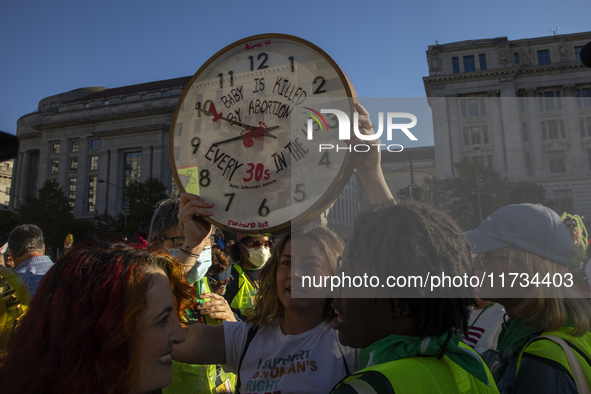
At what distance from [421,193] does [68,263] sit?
1196 mm

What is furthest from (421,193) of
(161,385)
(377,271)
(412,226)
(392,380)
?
(161,385)

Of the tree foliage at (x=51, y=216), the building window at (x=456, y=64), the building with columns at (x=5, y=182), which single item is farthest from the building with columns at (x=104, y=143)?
the building window at (x=456, y=64)

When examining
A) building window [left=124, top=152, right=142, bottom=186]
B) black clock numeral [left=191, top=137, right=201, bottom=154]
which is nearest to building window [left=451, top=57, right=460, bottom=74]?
black clock numeral [left=191, top=137, right=201, bottom=154]

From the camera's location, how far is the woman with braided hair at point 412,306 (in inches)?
43.5

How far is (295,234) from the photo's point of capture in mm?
1920

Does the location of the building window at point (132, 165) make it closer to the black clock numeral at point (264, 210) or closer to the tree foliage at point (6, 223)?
the tree foliage at point (6, 223)

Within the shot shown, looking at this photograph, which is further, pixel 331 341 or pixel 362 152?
pixel 331 341

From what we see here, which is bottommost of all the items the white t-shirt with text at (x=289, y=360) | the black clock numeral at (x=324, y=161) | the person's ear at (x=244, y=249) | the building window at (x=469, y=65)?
the white t-shirt with text at (x=289, y=360)

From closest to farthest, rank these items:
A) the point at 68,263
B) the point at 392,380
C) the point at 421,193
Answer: the point at 392,380 → the point at 68,263 → the point at 421,193

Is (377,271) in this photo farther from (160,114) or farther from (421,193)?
(160,114)

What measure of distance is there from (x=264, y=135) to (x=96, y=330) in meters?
0.86

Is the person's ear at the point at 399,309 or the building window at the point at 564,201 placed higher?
the building window at the point at 564,201

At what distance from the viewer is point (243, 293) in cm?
401

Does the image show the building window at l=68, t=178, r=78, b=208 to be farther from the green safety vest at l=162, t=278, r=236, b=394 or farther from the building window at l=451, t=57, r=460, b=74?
the green safety vest at l=162, t=278, r=236, b=394
